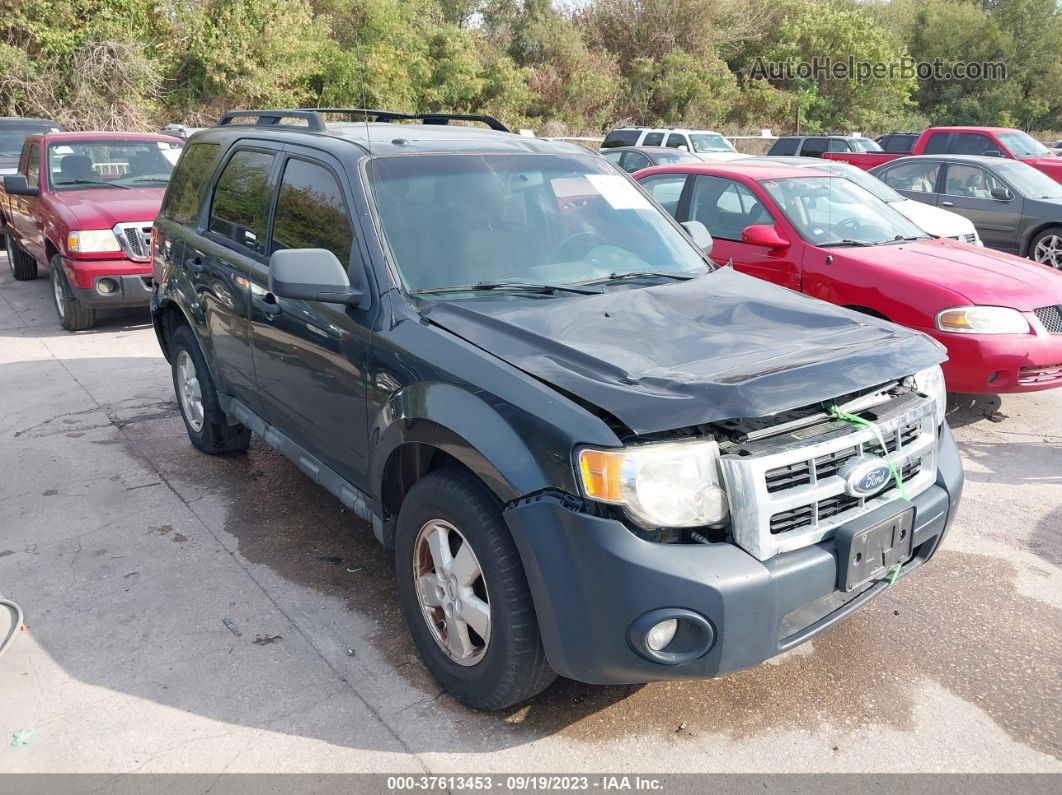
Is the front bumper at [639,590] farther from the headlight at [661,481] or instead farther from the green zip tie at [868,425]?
the green zip tie at [868,425]

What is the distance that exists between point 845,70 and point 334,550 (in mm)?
40068

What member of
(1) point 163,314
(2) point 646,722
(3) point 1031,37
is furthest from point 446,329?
(3) point 1031,37

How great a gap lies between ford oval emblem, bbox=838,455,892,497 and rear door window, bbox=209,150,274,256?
9.23 ft

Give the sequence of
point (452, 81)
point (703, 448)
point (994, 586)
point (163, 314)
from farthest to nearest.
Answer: point (452, 81)
point (163, 314)
point (994, 586)
point (703, 448)

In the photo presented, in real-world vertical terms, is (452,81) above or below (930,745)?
above

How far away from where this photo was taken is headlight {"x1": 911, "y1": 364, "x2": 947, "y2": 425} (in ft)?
10.4

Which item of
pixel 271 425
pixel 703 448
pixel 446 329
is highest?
pixel 446 329

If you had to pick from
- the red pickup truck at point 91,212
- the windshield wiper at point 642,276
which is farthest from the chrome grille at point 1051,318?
the red pickup truck at point 91,212

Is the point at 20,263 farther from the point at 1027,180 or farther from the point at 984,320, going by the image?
the point at 1027,180

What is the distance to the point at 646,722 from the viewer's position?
3.01 m

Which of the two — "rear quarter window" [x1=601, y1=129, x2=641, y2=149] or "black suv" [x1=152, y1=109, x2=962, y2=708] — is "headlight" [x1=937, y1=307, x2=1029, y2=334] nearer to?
"black suv" [x1=152, y1=109, x2=962, y2=708]

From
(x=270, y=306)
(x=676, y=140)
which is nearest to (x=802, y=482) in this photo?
(x=270, y=306)

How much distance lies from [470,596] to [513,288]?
122 cm
